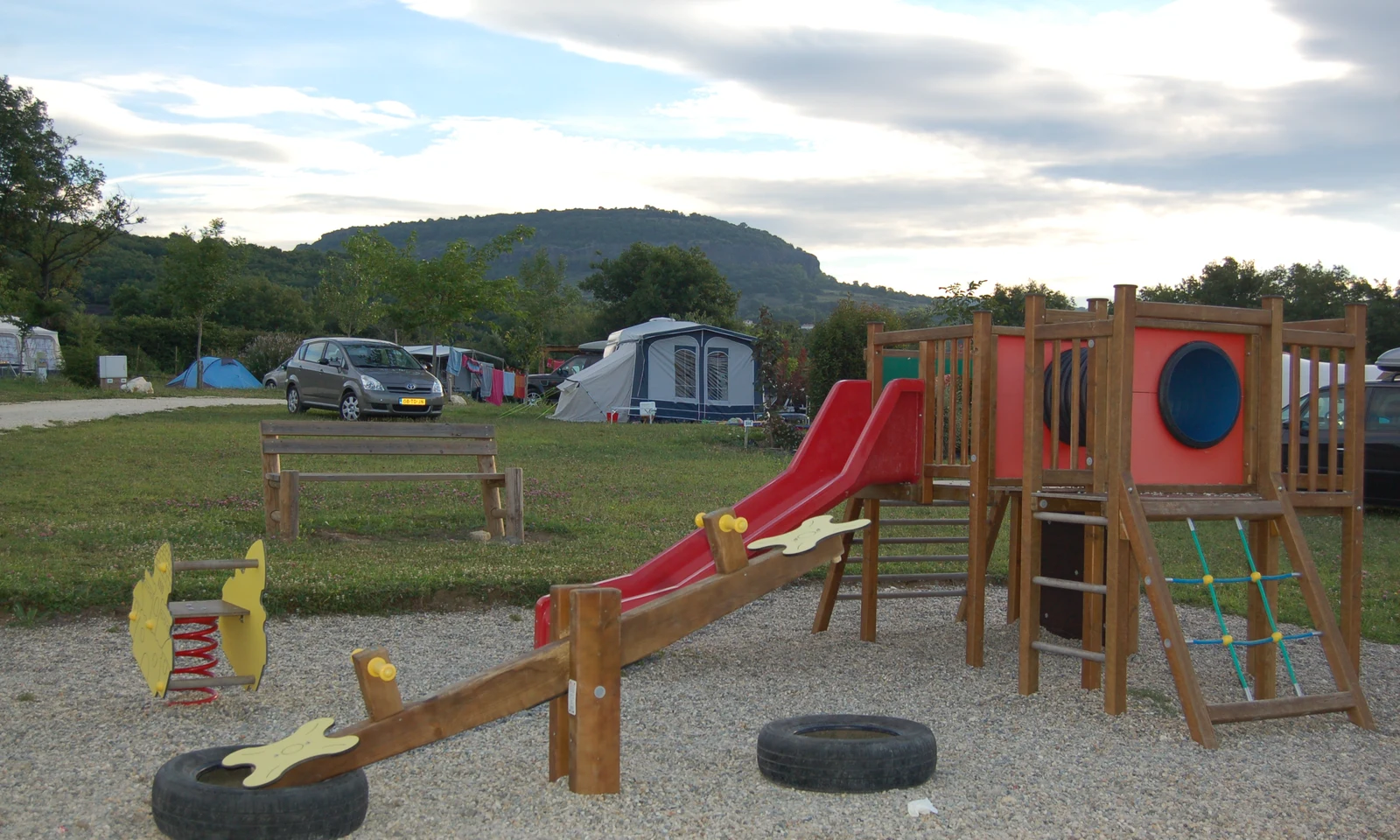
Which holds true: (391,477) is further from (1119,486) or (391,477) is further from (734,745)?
(1119,486)

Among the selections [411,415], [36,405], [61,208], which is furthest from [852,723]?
[61,208]

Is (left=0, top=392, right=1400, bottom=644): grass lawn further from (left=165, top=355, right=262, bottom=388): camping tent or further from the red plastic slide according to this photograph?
(left=165, top=355, right=262, bottom=388): camping tent

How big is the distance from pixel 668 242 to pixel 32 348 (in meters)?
114

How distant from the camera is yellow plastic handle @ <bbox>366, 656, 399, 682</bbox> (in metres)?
3.60

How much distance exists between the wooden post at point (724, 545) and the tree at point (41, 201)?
151ft

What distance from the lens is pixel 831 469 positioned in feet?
20.7

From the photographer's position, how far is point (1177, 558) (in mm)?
9078

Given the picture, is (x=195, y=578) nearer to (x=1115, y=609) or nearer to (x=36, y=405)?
(x=1115, y=609)

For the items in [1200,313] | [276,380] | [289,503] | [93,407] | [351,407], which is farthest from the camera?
[276,380]

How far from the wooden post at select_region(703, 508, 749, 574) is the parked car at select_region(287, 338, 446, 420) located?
59.5 feet

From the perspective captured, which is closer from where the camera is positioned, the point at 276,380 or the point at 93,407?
the point at 93,407

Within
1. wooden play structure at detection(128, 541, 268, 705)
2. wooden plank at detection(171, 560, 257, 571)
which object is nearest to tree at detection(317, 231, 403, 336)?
wooden plank at detection(171, 560, 257, 571)

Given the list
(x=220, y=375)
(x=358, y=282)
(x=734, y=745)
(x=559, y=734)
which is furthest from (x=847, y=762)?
(x=358, y=282)

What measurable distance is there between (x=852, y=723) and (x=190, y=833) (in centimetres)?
231
